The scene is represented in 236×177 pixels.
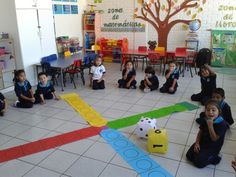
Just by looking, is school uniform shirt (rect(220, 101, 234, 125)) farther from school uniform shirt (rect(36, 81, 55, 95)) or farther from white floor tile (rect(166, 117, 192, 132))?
school uniform shirt (rect(36, 81, 55, 95))

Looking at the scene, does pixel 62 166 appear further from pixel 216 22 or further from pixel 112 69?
pixel 216 22

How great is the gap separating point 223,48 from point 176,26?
1571 mm

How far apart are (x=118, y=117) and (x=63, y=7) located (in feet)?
15.4

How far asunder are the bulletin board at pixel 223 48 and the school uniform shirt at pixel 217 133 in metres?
5.07

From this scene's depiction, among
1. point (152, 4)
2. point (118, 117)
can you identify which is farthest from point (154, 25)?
point (118, 117)

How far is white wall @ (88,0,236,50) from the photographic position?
718 centimetres

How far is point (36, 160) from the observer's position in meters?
3.03

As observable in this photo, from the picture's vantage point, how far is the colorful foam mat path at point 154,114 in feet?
12.9

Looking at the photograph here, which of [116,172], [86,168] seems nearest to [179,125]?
[116,172]

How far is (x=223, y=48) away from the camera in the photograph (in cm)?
726

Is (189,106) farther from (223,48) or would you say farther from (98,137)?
(223,48)

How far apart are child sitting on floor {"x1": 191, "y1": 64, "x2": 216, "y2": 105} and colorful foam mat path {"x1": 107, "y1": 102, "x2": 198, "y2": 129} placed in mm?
290

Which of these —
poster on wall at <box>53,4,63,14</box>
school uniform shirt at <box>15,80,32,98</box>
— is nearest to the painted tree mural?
poster on wall at <box>53,4,63,14</box>

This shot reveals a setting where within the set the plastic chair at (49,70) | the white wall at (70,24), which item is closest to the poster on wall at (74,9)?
the white wall at (70,24)
